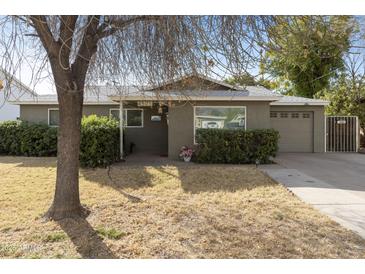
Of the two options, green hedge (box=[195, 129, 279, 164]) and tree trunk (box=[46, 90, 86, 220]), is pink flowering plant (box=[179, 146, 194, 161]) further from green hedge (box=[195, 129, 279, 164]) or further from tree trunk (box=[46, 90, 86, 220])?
tree trunk (box=[46, 90, 86, 220])

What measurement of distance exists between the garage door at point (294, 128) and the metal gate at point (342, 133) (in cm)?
143

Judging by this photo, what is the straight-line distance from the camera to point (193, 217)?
4887 mm

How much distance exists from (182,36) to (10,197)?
206 inches

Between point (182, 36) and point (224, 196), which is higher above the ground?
point (182, 36)

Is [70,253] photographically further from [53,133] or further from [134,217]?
[53,133]

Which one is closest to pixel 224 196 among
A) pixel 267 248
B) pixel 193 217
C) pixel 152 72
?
pixel 193 217

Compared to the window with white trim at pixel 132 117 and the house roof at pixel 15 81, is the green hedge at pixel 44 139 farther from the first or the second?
the house roof at pixel 15 81

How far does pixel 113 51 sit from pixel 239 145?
719 cm

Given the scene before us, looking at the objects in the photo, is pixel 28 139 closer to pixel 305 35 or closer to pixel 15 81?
pixel 15 81

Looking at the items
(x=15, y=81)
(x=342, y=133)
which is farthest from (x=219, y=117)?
(x=15, y=81)

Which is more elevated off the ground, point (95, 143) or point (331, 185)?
point (95, 143)

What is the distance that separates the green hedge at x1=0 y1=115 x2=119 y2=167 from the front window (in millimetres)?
3464

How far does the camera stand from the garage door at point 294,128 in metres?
15.7

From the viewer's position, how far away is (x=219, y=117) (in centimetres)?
1226
